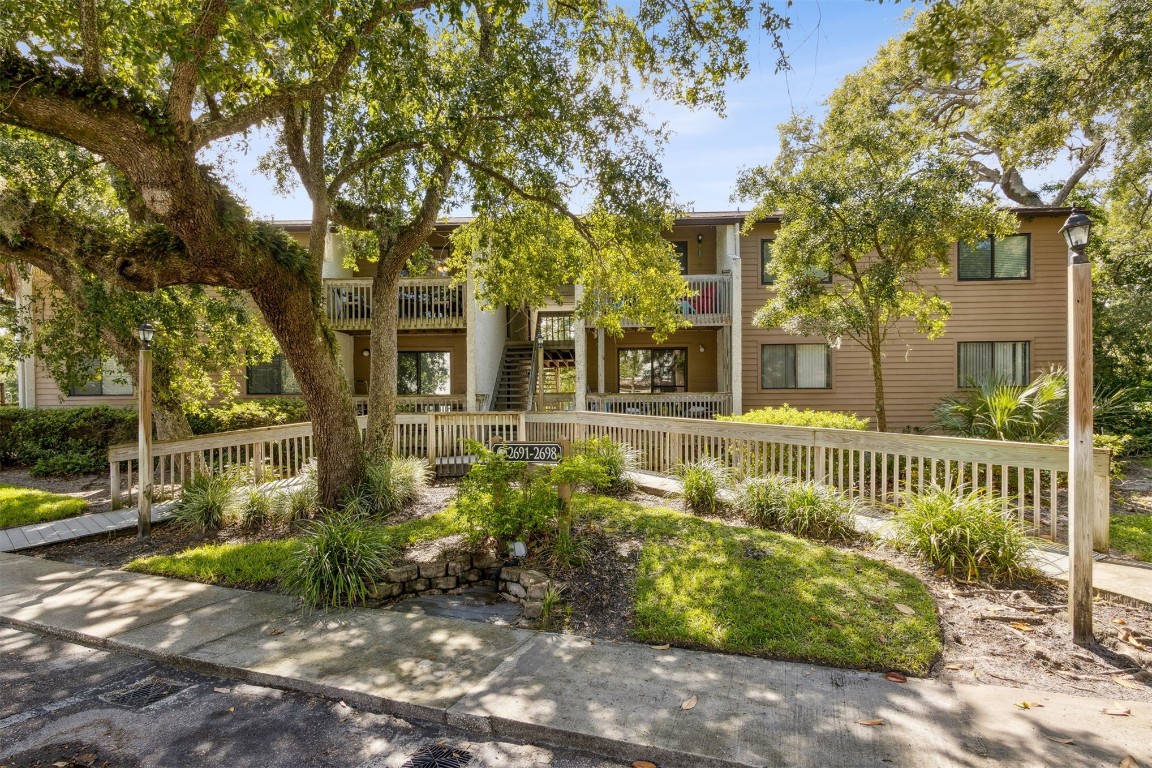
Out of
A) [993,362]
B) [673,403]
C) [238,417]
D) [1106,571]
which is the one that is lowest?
[1106,571]

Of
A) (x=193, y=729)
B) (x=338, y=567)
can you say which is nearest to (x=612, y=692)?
(x=193, y=729)

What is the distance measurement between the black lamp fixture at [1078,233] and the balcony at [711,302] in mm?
10326

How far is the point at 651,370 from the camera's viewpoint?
57.1 feet

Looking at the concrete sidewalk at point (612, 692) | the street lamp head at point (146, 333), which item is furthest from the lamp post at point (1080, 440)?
the street lamp head at point (146, 333)

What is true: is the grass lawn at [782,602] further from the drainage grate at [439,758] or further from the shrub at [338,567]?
the shrub at [338,567]

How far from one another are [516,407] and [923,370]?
11157 mm

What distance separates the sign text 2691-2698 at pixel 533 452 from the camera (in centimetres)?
604

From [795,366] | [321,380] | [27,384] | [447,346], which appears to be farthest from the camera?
[447,346]

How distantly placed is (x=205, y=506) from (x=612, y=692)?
6685 mm

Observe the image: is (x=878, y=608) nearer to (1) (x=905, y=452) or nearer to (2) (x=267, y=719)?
(1) (x=905, y=452)

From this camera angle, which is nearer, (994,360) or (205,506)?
(205,506)

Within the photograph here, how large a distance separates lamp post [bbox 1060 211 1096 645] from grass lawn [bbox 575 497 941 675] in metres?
0.96

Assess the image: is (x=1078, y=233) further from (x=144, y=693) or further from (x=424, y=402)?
(x=424, y=402)

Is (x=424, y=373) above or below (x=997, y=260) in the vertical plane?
below
